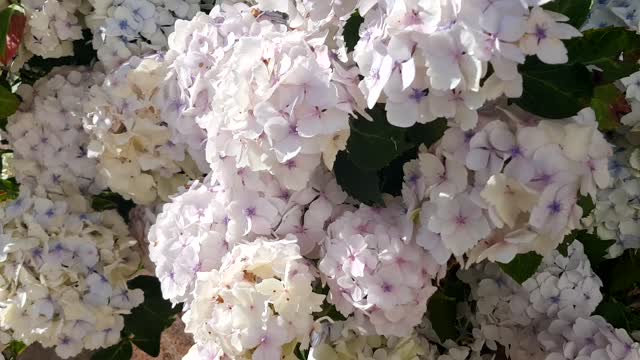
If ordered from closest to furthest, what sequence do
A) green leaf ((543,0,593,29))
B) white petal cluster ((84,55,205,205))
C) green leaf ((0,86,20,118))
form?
green leaf ((543,0,593,29))
white petal cluster ((84,55,205,205))
green leaf ((0,86,20,118))

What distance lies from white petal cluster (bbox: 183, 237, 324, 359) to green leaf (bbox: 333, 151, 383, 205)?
77 millimetres

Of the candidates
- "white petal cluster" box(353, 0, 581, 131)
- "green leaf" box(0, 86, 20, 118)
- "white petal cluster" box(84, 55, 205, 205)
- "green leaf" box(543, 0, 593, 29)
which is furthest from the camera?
"green leaf" box(0, 86, 20, 118)

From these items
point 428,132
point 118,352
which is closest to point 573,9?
point 428,132

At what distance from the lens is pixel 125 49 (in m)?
1.15

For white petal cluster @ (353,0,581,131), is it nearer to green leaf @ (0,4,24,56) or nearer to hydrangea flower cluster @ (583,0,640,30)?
hydrangea flower cluster @ (583,0,640,30)

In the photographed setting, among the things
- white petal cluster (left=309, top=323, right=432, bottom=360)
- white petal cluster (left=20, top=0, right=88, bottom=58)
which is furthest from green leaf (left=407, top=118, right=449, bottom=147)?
white petal cluster (left=20, top=0, right=88, bottom=58)

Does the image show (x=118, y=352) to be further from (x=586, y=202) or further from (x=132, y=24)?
(x=586, y=202)

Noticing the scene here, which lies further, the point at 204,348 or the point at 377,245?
the point at 204,348

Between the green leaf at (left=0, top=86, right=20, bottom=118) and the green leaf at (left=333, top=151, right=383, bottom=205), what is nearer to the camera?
the green leaf at (left=333, top=151, right=383, bottom=205)

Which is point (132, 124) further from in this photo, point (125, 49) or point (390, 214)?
point (390, 214)

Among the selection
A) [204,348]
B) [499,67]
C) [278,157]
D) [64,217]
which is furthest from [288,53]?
[64,217]

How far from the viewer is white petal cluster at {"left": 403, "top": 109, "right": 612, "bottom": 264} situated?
2.34ft

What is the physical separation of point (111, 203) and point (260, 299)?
1.80ft

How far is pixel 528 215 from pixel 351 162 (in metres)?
0.19
